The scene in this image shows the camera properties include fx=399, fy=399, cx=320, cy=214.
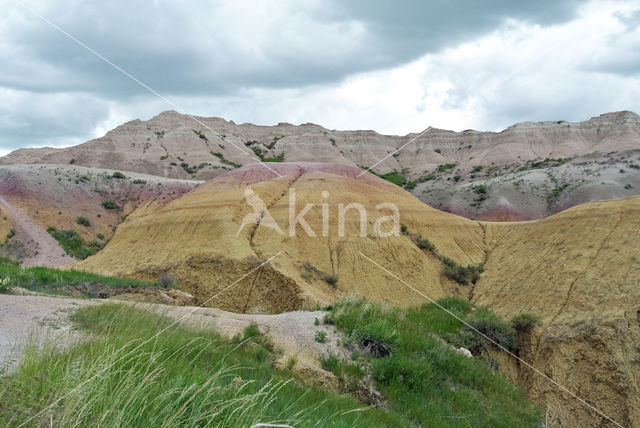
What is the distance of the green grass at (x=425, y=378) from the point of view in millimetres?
6301

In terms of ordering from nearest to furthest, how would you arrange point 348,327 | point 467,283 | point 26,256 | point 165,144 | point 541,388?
point 348,327, point 541,388, point 467,283, point 26,256, point 165,144

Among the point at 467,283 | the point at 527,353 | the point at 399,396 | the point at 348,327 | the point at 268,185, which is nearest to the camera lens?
the point at 399,396

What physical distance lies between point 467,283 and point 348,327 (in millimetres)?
15790

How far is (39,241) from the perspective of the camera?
2884 centimetres

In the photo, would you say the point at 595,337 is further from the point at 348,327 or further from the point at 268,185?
the point at 268,185

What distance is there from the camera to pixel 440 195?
5072 cm

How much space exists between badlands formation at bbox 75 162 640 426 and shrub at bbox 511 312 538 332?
24 cm

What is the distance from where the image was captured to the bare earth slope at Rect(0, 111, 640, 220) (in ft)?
147

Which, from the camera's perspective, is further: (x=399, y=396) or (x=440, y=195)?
(x=440, y=195)

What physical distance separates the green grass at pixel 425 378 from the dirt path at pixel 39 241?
1007 inches

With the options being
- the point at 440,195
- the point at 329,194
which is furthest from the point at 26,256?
the point at 440,195

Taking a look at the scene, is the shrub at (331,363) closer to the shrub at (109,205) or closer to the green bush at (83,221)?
the green bush at (83,221)

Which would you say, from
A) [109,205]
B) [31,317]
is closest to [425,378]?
[31,317]

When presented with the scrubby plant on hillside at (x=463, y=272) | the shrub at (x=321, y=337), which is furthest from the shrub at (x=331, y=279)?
the shrub at (x=321, y=337)
